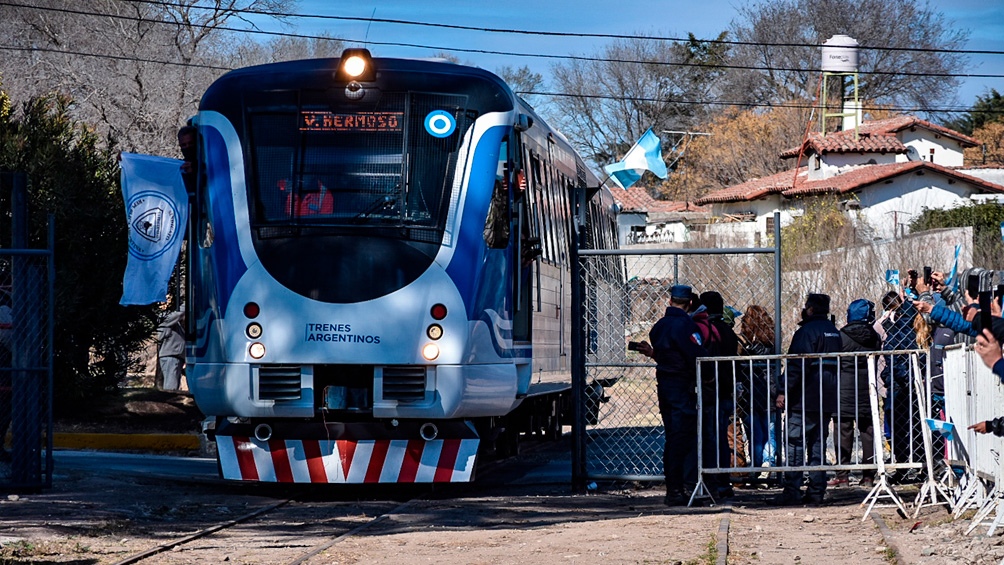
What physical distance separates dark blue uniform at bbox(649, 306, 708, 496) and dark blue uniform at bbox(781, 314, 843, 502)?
31.8 inches

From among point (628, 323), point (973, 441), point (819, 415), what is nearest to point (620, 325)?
point (628, 323)

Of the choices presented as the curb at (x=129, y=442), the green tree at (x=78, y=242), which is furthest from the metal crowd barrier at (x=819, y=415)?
the green tree at (x=78, y=242)

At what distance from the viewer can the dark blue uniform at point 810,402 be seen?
11.4m

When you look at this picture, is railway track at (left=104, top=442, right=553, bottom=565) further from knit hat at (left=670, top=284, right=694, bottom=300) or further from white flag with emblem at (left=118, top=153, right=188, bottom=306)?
white flag with emblem at (left=118, top=153, right=188, bottom=306)

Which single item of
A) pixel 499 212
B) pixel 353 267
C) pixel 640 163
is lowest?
pixel 353 267

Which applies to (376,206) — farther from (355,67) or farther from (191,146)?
(191,146)

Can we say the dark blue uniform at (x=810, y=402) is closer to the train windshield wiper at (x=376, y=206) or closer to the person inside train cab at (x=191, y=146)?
the train windshield wiper at (x=376, y=206)

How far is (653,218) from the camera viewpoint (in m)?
66.4

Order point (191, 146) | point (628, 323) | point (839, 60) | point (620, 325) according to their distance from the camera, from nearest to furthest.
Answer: point (191, 146) → point (620, 325) → point (628, 323) → point (839, 60)

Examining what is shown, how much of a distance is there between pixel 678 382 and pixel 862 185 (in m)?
40.1

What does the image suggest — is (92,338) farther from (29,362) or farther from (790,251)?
(790,251)

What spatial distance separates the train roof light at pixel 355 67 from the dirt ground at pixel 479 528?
3614 millimetres

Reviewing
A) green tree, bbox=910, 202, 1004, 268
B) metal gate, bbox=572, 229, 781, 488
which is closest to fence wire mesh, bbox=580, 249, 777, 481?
metal gate, bbox=572, 229, 781, 488

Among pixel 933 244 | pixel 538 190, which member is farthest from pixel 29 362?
pixel 933 244
